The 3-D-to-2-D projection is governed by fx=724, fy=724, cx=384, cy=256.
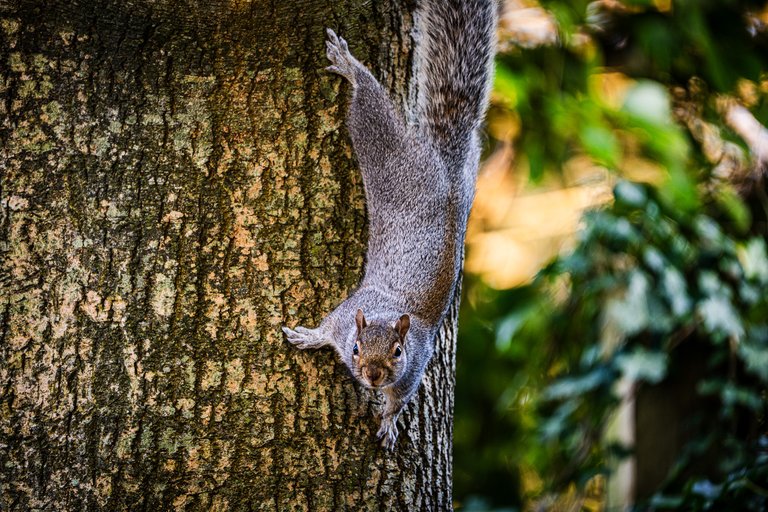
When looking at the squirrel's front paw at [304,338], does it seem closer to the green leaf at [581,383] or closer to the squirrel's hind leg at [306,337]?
the squirrel's hind leg at [306,337]

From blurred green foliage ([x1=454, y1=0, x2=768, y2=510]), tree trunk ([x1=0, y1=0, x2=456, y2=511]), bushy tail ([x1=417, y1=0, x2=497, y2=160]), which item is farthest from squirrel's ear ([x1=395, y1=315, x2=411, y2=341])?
blurred green foliage ([x1=454, y1=0, x2=768, y2=510])

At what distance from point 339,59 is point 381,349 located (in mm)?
807

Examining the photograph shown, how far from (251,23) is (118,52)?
0.31 m

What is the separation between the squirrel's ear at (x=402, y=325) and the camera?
2068mm

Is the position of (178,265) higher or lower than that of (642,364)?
higher

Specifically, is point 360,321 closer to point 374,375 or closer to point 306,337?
point 374,375

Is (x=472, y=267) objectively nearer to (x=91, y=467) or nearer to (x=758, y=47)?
(x=758, y=47)

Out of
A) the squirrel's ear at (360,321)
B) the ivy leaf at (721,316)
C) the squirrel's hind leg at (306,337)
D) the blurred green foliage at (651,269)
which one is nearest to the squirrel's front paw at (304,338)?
the squirrel's hind leg at (306,337)

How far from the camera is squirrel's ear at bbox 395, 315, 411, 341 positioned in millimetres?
2068

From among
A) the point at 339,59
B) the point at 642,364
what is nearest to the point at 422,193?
the point at 339,59

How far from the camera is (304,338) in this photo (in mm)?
1660

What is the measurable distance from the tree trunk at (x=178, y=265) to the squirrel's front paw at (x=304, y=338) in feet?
0.08

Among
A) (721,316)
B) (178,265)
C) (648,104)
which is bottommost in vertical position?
(721,316)

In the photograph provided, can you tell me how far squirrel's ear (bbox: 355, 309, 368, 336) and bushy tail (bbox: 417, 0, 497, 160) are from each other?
585mm
